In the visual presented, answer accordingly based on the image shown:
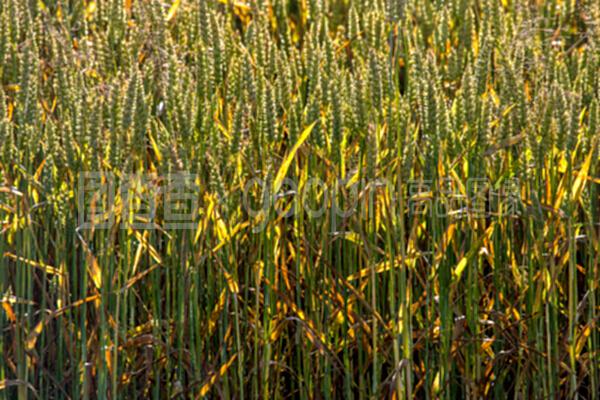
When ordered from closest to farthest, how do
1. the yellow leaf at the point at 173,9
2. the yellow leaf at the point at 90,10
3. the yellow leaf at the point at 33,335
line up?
the yellow leaf at the point at 33,335 < the yellow leaf at the point at 173,9 < the yellow leaf at the point at 90,10

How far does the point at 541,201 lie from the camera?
159 cm

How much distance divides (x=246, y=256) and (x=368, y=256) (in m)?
0.27

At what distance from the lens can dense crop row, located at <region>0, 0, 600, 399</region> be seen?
4.91 ft

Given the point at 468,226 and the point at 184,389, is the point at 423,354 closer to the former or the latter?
the point at 468,226

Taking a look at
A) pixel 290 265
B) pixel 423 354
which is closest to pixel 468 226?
pixel 423 354

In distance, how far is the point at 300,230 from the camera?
5.08 feet

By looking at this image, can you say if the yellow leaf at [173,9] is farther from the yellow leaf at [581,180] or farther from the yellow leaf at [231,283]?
the yellow leaf at [581,180]

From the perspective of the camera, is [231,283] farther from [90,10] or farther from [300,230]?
[90,10]

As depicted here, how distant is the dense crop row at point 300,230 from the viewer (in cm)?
150

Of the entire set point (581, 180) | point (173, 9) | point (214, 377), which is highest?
point (173, 9)

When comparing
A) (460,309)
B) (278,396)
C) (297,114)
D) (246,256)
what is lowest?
(278,396)

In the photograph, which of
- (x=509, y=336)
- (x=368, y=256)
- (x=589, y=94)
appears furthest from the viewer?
(x=589, y=94)

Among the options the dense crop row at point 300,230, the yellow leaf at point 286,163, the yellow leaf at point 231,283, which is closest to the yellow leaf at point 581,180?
the dense crop row at point 300,230

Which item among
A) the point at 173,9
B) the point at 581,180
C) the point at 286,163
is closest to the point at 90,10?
the point at 173,9
